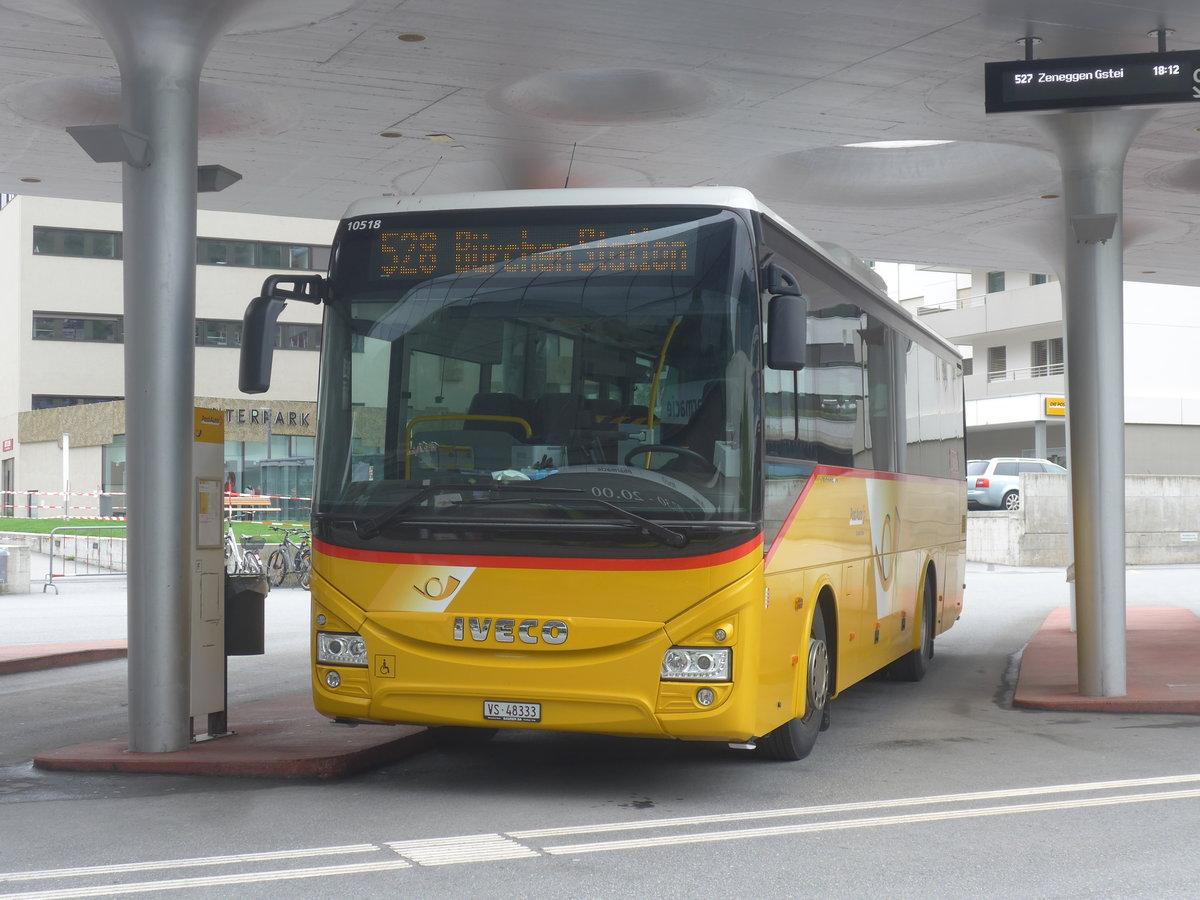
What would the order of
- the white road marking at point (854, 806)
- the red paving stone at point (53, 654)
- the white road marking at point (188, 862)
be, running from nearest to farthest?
the white road marking at point (188, 862)
the white road marking at point (854, 806)
the red paving stone at point (53, 654)

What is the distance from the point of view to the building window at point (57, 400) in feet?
180

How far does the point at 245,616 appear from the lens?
10.1m

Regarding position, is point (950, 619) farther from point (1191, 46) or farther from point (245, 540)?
point (245, 540)

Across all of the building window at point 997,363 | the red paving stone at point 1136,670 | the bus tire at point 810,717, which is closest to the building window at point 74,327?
the building window at point 997,363

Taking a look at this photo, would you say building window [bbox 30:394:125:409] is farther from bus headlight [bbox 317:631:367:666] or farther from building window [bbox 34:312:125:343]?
bus headlight [bbox 317:631:367:666]

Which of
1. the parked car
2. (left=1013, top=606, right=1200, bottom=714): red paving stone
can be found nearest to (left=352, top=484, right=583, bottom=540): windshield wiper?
(left=1013, top=606, right=1200, bottom=714): red paving stone

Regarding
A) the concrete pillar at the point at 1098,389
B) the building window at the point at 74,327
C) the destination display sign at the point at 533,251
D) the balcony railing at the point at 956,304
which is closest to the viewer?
the destination display sign at the point at 533,251

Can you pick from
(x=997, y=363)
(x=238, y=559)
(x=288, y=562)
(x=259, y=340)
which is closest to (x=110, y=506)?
(x=288, y=562)

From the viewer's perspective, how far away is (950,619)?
1614cm

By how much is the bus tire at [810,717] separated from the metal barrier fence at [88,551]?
77.7 feet

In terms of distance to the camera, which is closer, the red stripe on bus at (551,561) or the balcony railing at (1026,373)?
the red stripe on bus at (551,561)

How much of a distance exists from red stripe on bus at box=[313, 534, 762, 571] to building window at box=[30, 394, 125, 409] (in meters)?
49.2

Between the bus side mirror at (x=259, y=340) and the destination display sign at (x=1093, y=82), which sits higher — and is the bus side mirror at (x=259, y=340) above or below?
below

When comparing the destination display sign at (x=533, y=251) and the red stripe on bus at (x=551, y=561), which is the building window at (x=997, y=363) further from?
the red stripe on bus at (x=551, y=561)
